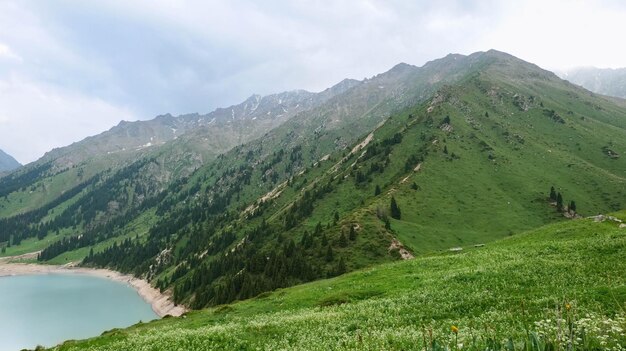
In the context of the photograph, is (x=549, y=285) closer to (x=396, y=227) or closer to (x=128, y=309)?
(x=396, y=227)

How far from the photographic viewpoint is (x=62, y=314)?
143 meters

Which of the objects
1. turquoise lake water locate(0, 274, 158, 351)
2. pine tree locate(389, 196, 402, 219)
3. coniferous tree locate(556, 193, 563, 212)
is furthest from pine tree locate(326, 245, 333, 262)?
coniferous tree locate(556, 193, 563, 212)

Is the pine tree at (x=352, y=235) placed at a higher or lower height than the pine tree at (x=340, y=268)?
higher

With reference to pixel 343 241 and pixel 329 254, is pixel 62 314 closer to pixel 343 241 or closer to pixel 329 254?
pixel 329 254

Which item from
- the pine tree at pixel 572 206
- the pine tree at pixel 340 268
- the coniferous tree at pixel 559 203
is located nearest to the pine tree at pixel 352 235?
the pine tree at pixel 340 268

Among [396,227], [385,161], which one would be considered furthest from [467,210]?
[385,161]

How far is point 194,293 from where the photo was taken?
143625 millimetres

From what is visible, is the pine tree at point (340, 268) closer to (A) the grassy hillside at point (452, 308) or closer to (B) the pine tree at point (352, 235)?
(B) the pine tree at point (352, 235)

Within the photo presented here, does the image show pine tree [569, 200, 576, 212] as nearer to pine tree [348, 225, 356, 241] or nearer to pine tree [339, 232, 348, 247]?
pine tree [348, 225, 356, 241]

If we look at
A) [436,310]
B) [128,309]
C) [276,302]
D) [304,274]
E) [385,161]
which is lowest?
[128,309]

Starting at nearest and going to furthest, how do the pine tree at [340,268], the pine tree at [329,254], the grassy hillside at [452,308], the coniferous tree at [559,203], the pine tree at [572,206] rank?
the grassy hillside at [452,308], the pine tree at [340,268], the pine tree at [329,254], the pine tree at [572,206], the coniferous tree at [559,203]

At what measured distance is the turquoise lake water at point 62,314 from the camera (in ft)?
357

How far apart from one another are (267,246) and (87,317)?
63.0 metres

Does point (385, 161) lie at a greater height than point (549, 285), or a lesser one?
greater
